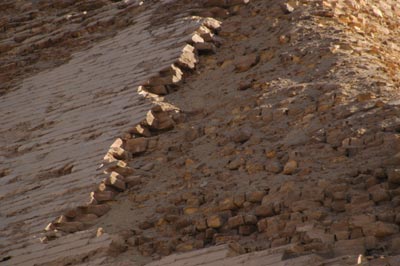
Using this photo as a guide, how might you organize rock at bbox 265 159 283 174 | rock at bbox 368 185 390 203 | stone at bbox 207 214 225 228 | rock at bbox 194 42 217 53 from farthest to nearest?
rock at bbox 194 42 217 53 < rock at bbox 265 159 283 174 < stone at bbox 207 214 225 228 < rock at bbox 368 185 390 203

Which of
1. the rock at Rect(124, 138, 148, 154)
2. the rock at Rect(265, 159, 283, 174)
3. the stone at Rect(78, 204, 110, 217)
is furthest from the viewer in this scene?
the rock at Rect(124, 138, 148, 154)

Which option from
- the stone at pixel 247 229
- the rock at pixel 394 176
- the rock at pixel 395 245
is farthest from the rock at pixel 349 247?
the stone at pixel 247 229

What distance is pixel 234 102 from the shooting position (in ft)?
28.3

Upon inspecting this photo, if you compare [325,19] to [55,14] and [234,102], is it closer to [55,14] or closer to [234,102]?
[234,102]

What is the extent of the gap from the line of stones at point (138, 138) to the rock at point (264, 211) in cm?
119

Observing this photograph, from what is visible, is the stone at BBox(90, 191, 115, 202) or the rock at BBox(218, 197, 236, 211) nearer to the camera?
the rock at BBox(218, 197, 236, 211)

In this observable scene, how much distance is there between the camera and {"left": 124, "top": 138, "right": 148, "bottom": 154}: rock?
8492mm

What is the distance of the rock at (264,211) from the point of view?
704 centimetres

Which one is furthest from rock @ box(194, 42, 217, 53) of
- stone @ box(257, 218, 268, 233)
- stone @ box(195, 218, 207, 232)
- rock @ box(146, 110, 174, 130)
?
stone @ box(257, 218, 268, 233)

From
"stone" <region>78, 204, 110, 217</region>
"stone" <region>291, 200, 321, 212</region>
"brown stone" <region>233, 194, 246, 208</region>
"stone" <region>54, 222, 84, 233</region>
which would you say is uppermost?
"stone" <region>291, 200, 321, 212</region>

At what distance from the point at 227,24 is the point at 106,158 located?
5.88 ft

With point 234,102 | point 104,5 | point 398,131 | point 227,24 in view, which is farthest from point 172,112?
point 104,5

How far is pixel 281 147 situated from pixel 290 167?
13.6 inches

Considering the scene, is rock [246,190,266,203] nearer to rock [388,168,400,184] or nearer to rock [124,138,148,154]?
rock [388,168,400,184]
